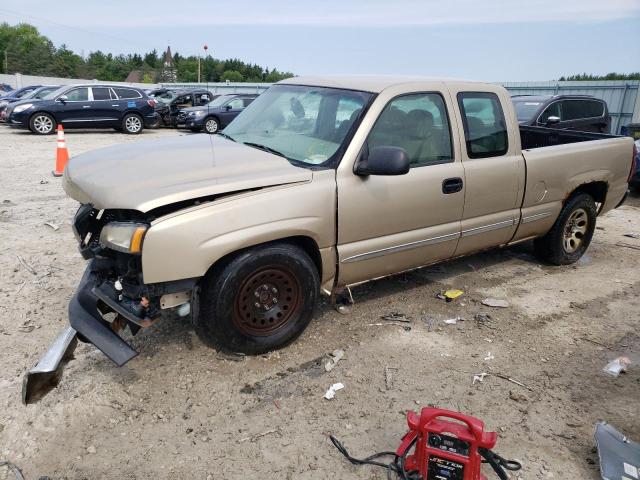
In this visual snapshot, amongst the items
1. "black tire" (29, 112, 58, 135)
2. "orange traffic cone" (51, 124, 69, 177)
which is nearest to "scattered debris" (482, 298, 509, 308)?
"orange traffic cone" (51, 124, 69, 177)

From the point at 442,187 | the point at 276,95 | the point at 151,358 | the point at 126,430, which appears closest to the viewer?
the point at 126,430

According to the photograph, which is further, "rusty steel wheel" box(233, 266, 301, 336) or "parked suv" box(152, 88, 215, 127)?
"parked suv" box(152, 88, 215, 127)

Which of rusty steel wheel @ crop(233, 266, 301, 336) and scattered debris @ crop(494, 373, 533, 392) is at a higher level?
rusty steel wheel @ crop(233, 266, 301, 336)

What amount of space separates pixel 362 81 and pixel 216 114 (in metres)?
15.2

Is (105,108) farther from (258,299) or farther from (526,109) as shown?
(258,299)

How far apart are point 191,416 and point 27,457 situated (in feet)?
2.69

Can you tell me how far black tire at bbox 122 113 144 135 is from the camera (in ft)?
58.1

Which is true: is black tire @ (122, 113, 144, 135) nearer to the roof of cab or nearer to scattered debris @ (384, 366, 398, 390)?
the roof of cab

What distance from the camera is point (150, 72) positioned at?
9812 centimetres

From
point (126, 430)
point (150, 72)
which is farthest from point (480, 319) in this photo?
point (150, 72)

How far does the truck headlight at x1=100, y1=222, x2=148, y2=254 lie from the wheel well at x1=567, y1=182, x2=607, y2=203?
14.7ft

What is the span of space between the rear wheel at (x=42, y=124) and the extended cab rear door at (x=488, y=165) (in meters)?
16.1

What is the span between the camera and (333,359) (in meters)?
3.55

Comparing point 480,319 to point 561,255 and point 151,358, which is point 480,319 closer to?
point 561,255
